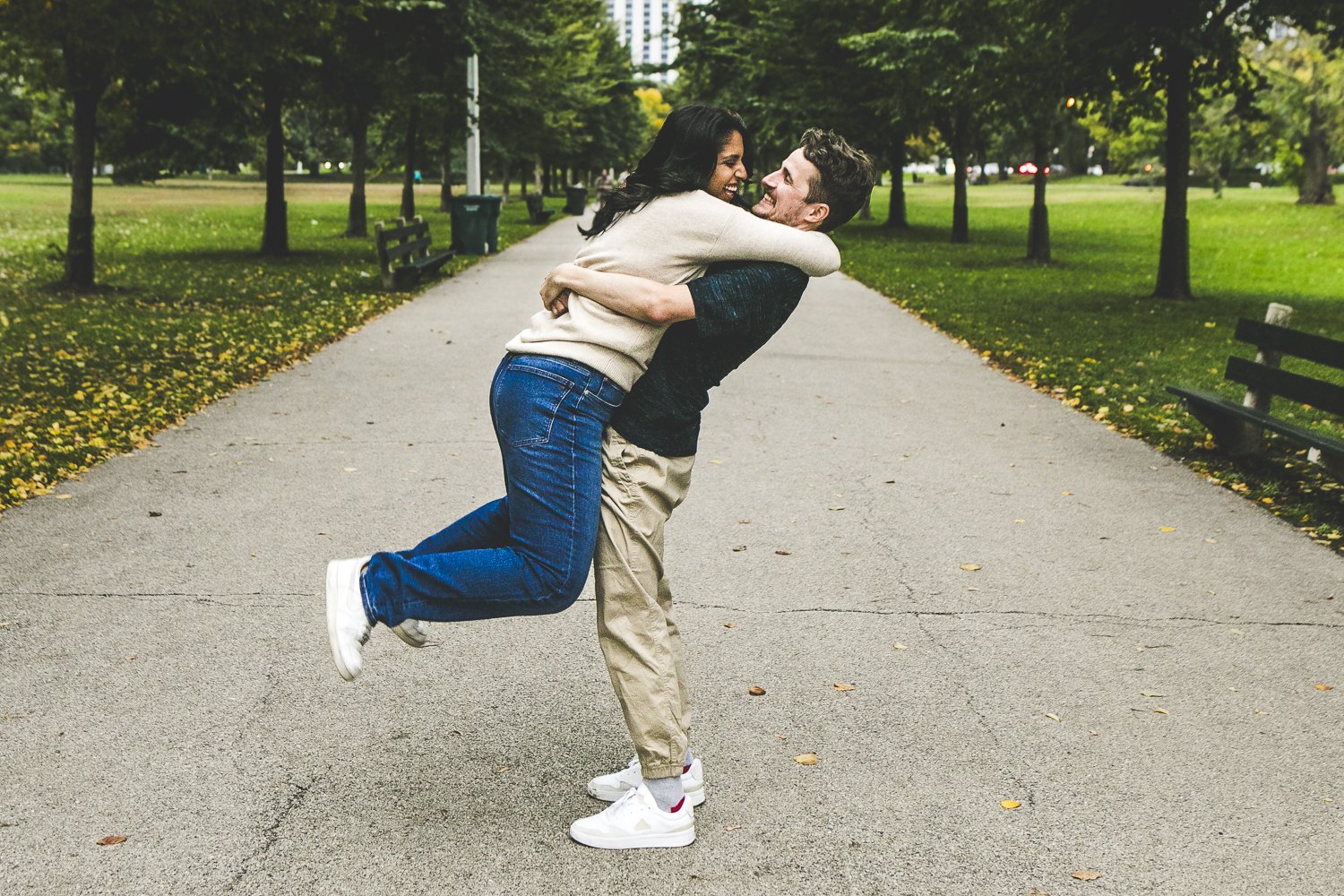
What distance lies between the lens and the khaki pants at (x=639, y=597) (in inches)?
119

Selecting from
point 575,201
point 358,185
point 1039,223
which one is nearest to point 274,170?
point 358,185

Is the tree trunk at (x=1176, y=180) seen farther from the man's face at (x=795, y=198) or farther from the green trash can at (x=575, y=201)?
the green trash can at (x=575, y=201)

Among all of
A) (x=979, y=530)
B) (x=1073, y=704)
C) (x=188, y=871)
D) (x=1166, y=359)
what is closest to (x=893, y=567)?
(x=979, y=530)

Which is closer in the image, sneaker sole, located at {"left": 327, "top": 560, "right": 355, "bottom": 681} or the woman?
the woman

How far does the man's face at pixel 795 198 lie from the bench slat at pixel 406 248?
49.5ft

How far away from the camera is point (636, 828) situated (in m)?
3.16

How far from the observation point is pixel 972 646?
15.4 feet

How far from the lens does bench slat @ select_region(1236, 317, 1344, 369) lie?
695 cm

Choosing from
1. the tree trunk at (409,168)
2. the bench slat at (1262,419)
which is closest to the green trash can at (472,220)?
the tree trunk at (409,168)

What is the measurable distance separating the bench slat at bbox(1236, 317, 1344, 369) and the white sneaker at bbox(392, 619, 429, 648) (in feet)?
18.1

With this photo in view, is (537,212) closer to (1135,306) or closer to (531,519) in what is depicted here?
(1135,306)

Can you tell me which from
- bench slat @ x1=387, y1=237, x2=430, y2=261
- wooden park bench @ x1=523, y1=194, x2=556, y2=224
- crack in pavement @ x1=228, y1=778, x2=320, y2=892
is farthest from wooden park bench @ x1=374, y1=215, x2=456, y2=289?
wooden park bench @ x1=523, y1=194, x2=556, y2=224

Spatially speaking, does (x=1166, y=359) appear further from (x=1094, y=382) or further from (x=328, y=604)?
(x=328, y=604)

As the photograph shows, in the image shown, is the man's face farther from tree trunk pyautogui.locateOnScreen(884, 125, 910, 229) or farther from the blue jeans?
tree trunk pyautogui.locateOnScreen(884, 125, 910, 229)
